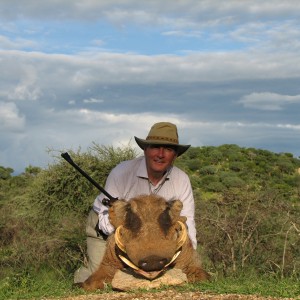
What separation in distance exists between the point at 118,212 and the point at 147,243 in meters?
0.63

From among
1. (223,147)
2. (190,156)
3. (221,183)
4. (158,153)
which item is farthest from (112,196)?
(223,147)

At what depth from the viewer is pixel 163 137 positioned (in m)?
7.75

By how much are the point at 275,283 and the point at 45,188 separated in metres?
10.8

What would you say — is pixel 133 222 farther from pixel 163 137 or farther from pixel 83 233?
pixel 83 233

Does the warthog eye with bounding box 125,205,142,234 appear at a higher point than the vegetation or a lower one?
higher

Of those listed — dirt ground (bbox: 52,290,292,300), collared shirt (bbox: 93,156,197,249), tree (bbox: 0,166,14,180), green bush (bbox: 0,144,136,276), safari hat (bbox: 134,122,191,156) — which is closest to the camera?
dirt ground (bbox: 52,290,292,300)

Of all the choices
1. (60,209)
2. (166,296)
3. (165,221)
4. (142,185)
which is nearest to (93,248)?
(142,185)

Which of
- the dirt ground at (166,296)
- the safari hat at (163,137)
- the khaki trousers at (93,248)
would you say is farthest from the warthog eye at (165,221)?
the khaki trousers at (93,248)

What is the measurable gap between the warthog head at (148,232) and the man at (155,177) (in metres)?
0.60

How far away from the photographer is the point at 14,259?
661 inches

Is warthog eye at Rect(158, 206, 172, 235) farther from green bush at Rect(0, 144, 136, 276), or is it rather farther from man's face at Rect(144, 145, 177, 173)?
green bush at Rect(0, 144, 136, 276)

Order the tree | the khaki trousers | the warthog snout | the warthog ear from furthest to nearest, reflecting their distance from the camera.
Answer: the tree, the khaki trousers, the warthog ear, the warthog snout

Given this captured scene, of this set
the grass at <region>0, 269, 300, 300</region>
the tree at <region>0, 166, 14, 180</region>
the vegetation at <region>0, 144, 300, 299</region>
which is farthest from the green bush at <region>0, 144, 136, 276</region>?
the tree at <region>0, 166, 14, 180</region>

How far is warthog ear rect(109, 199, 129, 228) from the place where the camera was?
7.09 m
